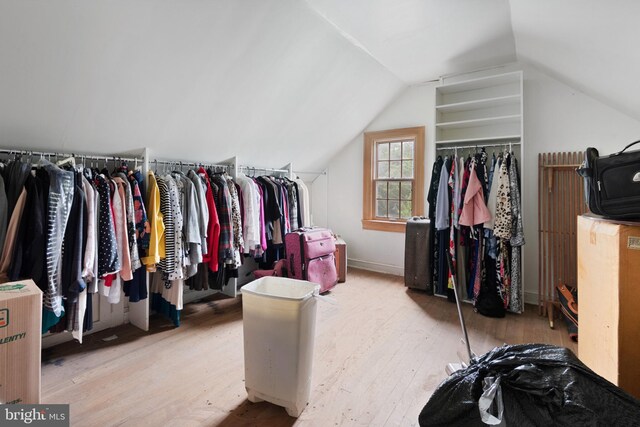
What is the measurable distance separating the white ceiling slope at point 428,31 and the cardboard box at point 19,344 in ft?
7.92

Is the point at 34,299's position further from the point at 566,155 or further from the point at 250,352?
the point at 566,155

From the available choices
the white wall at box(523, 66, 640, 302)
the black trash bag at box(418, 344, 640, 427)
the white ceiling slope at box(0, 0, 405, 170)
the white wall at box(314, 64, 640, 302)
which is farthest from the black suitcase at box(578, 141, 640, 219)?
the white wall at box(523, 66, 640, 302)

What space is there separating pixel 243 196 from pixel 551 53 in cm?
297

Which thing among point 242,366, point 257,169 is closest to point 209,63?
point 257,169

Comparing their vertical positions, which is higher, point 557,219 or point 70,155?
point 70,155

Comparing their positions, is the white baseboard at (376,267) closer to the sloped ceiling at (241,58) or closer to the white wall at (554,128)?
the white wall at (554,128)

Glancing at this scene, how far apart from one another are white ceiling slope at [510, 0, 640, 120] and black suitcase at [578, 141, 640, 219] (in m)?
0.82

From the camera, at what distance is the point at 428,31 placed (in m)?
2.75

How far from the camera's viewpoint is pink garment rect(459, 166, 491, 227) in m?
3.09

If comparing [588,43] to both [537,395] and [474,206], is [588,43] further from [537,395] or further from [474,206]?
[537,395]

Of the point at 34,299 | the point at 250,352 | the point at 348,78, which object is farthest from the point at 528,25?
the point at 34,299

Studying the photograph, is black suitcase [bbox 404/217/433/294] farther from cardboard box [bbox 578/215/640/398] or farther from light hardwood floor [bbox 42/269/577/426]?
cardboard box [bbox 578/215/640/398]

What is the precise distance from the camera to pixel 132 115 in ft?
7.79

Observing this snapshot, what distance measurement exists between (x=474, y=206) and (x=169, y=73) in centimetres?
285
